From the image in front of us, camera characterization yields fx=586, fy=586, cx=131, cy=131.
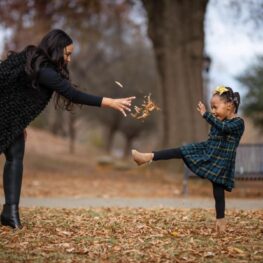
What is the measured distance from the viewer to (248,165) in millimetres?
12844

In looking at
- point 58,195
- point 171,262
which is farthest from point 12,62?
point 58,195

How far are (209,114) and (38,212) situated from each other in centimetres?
279

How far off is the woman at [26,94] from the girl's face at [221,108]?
99cm

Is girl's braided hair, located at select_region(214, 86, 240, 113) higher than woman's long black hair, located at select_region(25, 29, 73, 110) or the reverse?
the reverse

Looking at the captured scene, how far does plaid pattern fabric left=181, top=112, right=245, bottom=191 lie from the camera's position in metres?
6.11

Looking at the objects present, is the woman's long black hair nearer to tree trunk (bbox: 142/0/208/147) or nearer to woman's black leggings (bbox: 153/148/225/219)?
woman's black leggings (bbox: 153/148/225/219)

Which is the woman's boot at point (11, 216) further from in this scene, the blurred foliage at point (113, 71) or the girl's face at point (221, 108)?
the blurred foliage at point (113, 71)

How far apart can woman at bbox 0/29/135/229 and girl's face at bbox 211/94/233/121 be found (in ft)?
3.24

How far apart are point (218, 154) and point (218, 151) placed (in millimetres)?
32

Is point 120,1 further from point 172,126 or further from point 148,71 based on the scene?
point 148,71

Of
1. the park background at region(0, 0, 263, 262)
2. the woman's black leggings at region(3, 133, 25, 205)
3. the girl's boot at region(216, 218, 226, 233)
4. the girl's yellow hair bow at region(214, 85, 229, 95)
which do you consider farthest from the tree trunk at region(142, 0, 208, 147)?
the woman's black leggings at region(3, 133, 25, 205)

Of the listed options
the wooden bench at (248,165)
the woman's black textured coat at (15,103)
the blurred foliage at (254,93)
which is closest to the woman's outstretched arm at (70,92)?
the woman's black textured coat at (15,103)

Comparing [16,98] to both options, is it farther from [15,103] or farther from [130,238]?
[130,238]

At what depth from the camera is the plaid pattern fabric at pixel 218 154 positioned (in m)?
6.11
